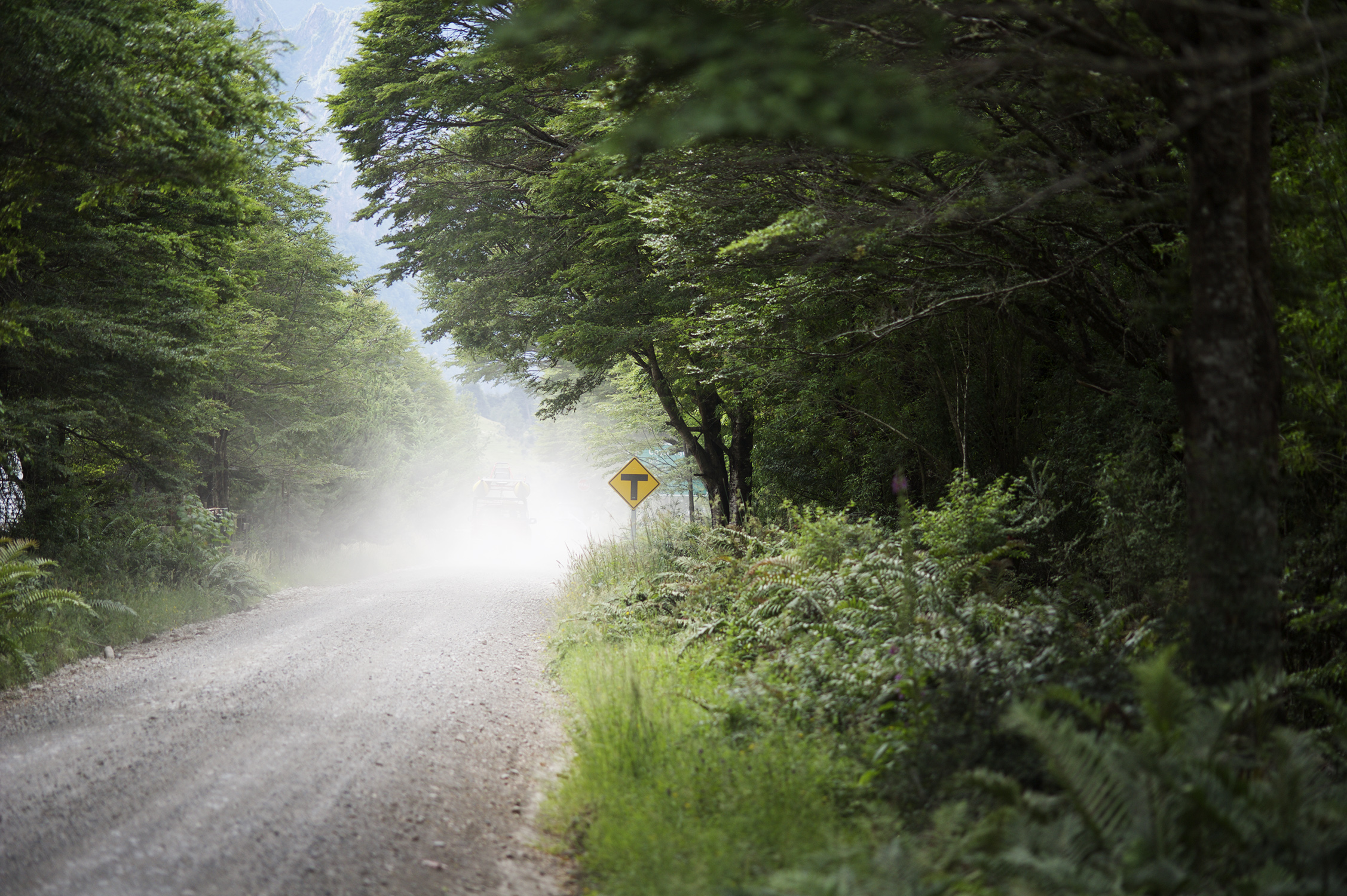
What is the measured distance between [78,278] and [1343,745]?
44.6 feet

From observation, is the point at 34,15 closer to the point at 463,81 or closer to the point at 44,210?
the point at 44,210

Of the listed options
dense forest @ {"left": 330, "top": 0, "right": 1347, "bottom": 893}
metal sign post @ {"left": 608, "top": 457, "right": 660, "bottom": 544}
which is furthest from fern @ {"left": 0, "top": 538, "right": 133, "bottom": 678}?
metal sign post @ {"left": 608, "top": 457, "right": 660, "bottom": 544}

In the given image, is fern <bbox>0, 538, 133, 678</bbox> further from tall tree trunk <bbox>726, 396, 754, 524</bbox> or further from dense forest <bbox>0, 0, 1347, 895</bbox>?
tall tree trunk <bbox>726, 396, 754, 524</bbox>

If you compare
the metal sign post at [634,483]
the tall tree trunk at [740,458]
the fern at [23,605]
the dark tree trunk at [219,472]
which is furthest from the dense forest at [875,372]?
the dark tree trunk at [219,472]

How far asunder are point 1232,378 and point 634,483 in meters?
14.6

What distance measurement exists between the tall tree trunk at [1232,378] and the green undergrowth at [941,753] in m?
0.31

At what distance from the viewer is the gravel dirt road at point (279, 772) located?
409 cm

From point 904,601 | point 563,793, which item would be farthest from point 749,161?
point 563,793

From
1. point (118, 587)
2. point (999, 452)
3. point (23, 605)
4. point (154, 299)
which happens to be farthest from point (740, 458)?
point (23, 605)

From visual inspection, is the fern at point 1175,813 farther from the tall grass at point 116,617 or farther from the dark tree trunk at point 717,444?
the dark tree trunk at point 717,444

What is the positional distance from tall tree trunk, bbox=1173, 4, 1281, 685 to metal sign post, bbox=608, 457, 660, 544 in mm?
14213

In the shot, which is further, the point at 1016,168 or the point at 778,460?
the point at 778,460

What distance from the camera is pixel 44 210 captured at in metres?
9.73

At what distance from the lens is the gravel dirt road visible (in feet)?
13.4
